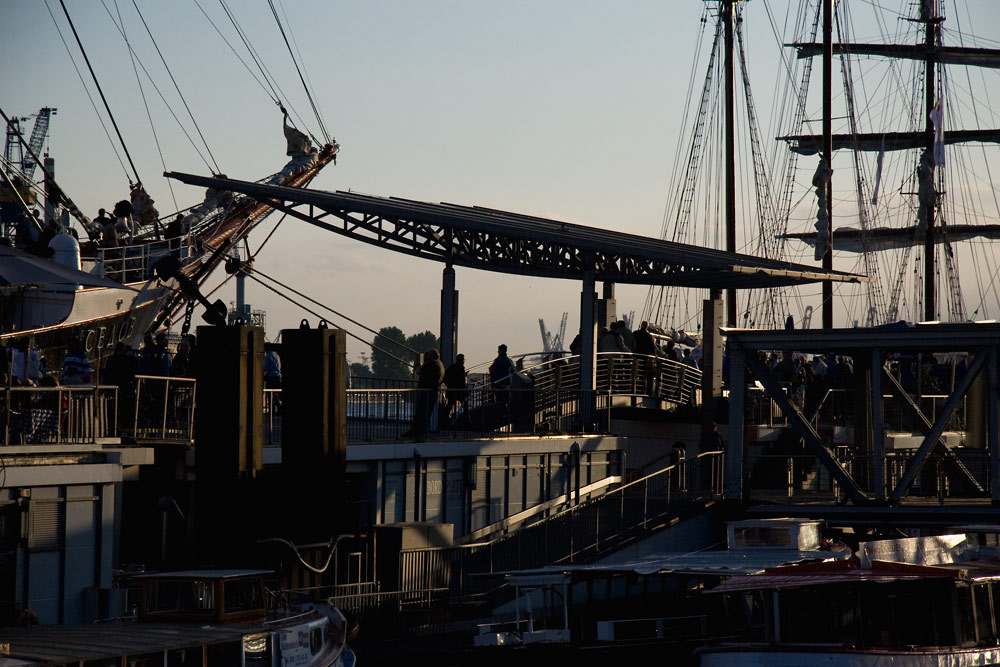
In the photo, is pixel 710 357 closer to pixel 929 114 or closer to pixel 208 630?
pixel 208 630

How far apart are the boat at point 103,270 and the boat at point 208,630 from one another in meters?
6.70

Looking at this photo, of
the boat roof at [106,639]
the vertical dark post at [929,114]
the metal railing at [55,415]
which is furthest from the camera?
the vertical dark post at [929,114]

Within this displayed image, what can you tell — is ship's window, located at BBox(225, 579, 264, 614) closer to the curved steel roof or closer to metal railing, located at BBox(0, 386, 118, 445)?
metal railing, located at BBox(0, 386, 118, 445)

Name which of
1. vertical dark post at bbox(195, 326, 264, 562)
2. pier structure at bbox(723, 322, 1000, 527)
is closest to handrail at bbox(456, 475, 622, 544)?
pier structure at bbox(723, 322, 1000, 527)

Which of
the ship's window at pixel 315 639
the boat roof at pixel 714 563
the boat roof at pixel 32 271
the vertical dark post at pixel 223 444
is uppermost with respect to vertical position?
the boat roof at pixel 32 271

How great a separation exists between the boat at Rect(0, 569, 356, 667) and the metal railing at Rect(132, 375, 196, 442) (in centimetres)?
490

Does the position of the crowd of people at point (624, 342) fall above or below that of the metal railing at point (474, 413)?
above

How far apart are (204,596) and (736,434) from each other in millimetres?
13977

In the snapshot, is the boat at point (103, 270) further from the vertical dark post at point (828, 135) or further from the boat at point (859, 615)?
the vertical dark post at point (828, 135)

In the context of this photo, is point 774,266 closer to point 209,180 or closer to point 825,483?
point 825,483

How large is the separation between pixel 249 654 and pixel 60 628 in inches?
85.7

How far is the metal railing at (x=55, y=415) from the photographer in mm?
20969

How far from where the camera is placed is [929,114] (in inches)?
2559

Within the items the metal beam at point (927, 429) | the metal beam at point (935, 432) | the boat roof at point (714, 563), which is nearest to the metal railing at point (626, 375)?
the metal beam at point (927, 429)
